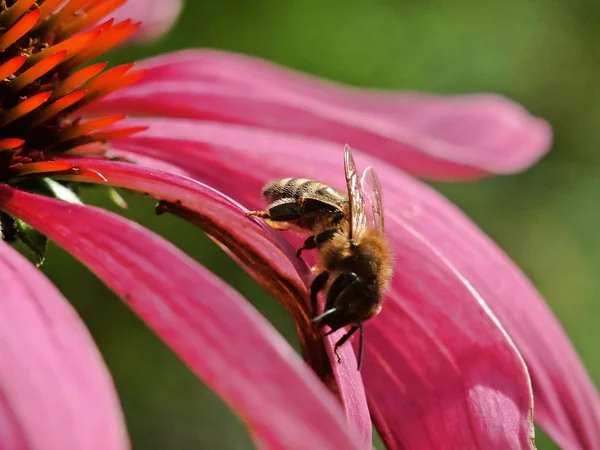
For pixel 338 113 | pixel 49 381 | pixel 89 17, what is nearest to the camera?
pixel 49 381

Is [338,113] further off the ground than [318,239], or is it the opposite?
[338,113]

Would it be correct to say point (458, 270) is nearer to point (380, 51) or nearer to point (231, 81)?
point (231, 81)

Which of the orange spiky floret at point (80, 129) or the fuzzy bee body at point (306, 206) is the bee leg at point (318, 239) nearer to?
the fuzzy bee body at point (306, 206)

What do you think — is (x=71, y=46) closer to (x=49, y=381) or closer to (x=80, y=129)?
(x=80, y=129)

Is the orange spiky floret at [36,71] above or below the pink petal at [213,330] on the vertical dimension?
above

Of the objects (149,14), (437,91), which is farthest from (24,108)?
(437,91)

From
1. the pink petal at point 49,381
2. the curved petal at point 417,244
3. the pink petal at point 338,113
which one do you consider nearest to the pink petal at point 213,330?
the pink petal at point 49,381
